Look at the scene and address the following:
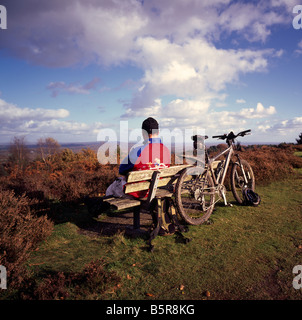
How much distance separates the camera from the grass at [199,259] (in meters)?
2.79

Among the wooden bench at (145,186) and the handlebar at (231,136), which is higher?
the handlebar at (231,136)

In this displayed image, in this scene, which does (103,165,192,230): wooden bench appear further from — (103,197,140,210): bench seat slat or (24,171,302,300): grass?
(24,171,302,300): grass

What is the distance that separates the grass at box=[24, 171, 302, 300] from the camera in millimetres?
2785

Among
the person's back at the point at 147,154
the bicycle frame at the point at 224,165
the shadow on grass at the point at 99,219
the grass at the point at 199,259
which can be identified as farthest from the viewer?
the bicycle frame at the point at 224,165

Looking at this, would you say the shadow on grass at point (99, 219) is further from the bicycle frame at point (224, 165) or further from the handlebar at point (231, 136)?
the handlebar at point (231, 136)

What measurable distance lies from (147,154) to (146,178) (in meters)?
0.50

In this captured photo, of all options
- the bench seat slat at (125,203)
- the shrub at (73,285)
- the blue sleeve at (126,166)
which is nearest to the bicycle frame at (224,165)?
the blue sleeve at (126,166)

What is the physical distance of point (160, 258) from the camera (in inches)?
139

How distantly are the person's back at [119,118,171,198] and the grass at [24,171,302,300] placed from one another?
1236 millimetres

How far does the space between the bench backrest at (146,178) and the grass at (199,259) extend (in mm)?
1010

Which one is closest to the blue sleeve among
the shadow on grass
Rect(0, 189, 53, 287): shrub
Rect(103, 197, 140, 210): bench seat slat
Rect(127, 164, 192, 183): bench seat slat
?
Rect(127, 164, 192, 183): bench seat slat

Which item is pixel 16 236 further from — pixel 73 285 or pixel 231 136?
pixel 231 136
